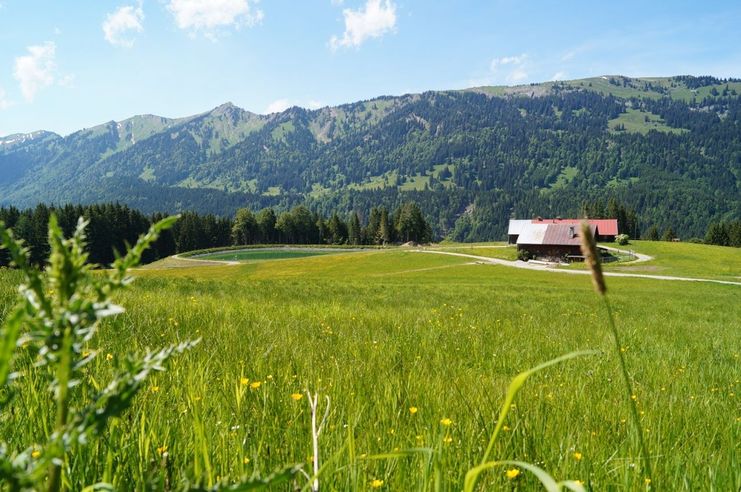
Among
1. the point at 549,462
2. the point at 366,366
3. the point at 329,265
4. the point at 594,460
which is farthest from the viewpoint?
the point at 329,265

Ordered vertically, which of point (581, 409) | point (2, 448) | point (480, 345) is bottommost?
point (480, 345)

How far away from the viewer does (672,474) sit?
2.37 metres

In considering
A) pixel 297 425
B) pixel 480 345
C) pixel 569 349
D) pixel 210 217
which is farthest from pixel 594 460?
pixel 210 217

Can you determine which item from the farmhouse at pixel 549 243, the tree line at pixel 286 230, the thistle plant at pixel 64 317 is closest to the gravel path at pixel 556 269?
the farmhouse at pixel 549 243

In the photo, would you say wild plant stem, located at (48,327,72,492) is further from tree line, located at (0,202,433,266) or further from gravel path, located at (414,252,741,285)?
tree line, located at (0,202,433,266)

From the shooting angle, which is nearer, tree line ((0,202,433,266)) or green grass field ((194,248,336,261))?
green grass field ((194,248,336,261))

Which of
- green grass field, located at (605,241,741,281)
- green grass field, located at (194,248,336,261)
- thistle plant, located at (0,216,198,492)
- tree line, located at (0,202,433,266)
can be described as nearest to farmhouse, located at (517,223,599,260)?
green grass field, located at (605,241,741,281)

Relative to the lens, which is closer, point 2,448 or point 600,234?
point 2,448

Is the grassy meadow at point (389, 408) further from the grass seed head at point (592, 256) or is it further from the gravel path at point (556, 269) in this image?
the gravel path at point (556, 269)

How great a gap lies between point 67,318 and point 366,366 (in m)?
4.20

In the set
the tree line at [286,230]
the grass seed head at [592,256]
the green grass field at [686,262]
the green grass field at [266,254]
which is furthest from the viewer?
the tree line at [286,230]

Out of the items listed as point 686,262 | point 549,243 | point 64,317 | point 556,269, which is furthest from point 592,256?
point 549,243

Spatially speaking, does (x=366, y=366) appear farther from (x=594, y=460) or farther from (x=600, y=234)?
(x=600, y=234)

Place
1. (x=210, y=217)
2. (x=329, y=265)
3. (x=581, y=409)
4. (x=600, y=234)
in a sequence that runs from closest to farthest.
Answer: (x=581, y=409) → (x=329, y=265) → (x=600, y=234) → (x=210, y=217)
